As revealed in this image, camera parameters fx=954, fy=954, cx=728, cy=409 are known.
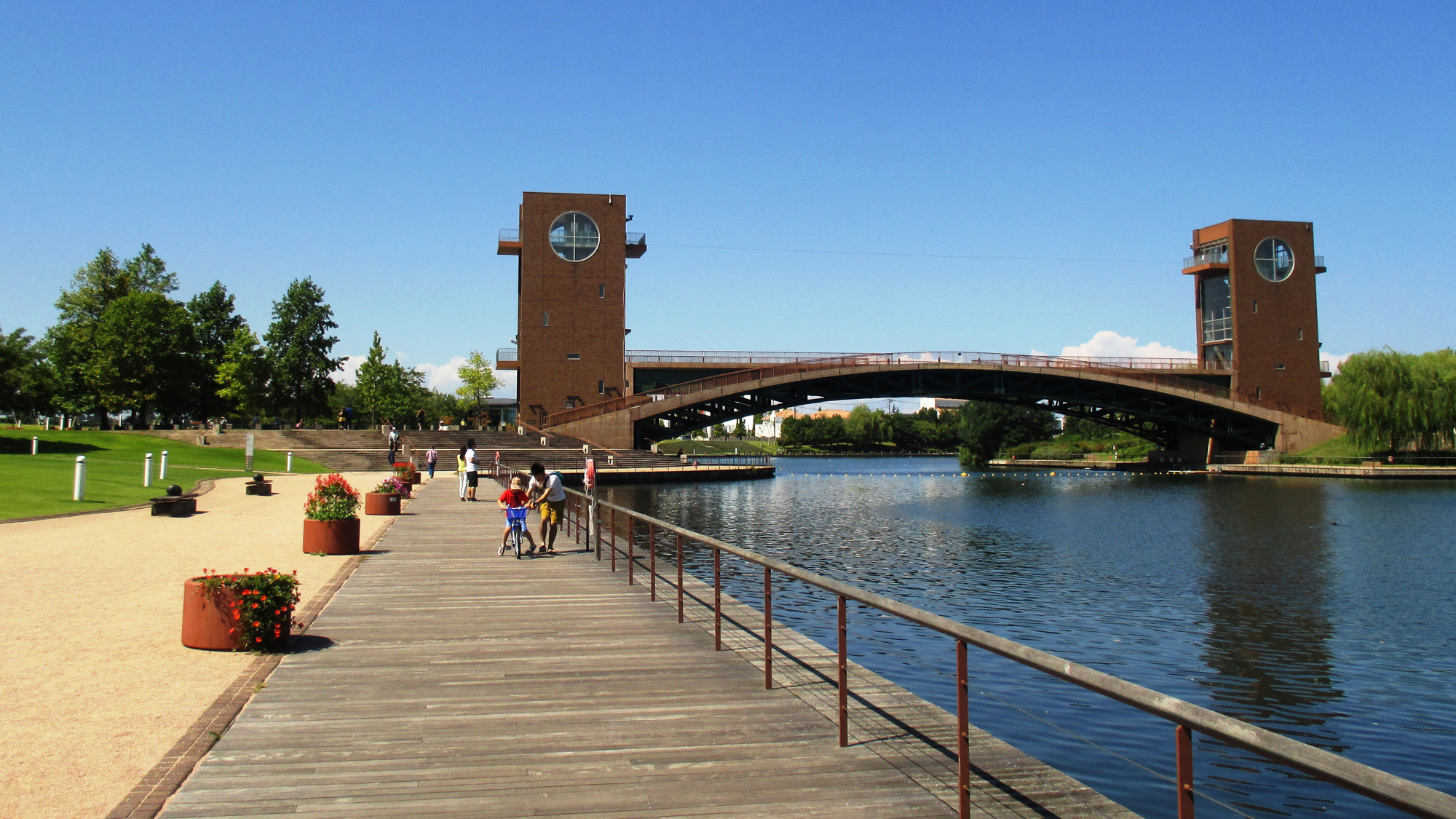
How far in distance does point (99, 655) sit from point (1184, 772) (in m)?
9.44

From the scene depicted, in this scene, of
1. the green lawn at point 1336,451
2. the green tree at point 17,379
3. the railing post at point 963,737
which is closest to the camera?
the railing post at point 963,737

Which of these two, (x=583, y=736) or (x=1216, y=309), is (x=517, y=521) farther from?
(x=1216, y=309)

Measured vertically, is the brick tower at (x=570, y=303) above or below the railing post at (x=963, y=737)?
above

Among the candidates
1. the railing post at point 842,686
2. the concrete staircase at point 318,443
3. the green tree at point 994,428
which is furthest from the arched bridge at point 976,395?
the railing post at point 842,686

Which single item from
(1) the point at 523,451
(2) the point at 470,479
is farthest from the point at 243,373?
(2) the point at 470,479

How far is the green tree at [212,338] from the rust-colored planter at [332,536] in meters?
75.7

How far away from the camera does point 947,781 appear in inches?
209

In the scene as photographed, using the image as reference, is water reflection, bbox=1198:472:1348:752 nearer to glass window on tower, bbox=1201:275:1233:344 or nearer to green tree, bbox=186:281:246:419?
glass window on tower, bbox=1201:275:1233:344

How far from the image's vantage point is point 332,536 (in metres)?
17.1

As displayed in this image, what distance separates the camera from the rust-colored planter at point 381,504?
26.1 m

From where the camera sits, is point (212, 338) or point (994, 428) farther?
point (994, 428)

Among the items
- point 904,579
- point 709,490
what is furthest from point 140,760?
point 709,490

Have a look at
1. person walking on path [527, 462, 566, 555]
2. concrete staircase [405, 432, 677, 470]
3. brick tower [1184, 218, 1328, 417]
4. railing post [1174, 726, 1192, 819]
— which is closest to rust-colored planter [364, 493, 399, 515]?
person walking on path [527, 462, 566, 555]

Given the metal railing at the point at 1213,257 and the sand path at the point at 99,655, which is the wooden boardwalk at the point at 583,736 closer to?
the sand path at the point at 99,655
